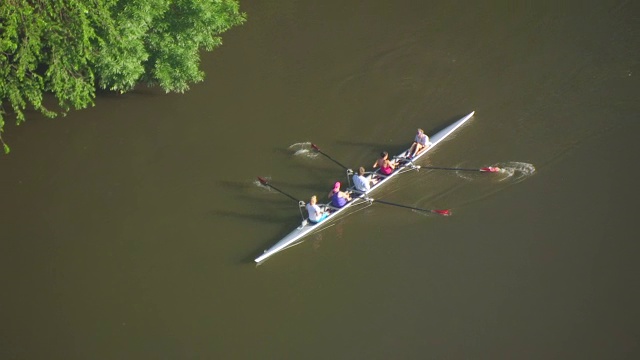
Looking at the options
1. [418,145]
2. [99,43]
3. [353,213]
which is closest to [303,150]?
[353,213]

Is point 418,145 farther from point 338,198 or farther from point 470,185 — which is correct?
point 338,198

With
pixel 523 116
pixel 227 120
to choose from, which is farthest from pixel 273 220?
pixel 523 116

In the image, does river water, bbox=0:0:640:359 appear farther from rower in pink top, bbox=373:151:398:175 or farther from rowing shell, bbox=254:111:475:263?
rower in pink top, bbox=373:151:398:175

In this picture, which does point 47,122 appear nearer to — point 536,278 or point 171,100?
point 171,100

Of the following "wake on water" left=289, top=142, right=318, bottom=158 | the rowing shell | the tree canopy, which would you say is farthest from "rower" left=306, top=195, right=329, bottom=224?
the tree canopy

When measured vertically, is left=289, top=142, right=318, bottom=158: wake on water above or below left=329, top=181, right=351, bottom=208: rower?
above

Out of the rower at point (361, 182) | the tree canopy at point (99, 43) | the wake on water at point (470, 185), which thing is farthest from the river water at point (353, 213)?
the tree canopy at point (99, 43)

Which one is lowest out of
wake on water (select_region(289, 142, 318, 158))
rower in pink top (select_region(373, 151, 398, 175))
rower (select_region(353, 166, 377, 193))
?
rower (select_region(353, 166, 377, 193))
